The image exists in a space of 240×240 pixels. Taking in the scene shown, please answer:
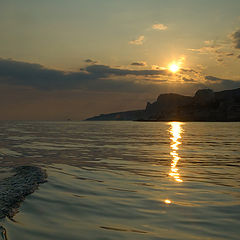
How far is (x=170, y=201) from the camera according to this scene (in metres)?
8.66

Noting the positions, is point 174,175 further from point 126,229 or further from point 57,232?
point 57,232

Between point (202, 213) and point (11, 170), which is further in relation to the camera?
point (11, 170)

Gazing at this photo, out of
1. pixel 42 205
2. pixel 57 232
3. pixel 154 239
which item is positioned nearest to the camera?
pixel 154 239

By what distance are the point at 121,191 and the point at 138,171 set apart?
459cm

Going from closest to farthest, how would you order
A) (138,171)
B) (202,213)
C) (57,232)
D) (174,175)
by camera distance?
(57,232) < (202,213) < (174,175) < (138,171)

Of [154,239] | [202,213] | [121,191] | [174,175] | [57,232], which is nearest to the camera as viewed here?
[154,239]

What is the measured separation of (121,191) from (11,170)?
8099 millimetres

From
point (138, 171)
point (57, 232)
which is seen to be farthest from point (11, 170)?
point (57, 232)

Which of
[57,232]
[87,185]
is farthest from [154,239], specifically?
[87,185]

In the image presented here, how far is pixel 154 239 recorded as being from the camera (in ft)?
18.9

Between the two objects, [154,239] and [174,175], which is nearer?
[154,239]

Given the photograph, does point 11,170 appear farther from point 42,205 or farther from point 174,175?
point 174,175

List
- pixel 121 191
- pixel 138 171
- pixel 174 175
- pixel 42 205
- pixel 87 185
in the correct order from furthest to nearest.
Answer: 1. pixel 138 171
2. pixel 174 175
3. pixel 87 185
4. pixel 121 191
5. pixel 42 205

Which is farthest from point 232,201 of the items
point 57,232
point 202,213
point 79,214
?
point 57,232
